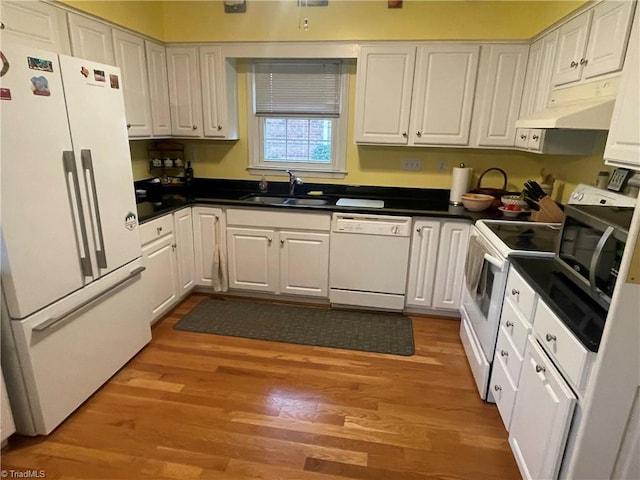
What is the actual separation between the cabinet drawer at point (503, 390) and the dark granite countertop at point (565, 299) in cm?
54

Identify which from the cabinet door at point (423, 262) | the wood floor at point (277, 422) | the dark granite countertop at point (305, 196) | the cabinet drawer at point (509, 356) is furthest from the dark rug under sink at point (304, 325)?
the dark granite countertop at point (305, 196)

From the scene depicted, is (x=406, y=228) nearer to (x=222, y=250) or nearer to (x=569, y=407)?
(x=222, y=250)

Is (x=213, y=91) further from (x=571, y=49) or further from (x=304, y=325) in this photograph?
(x=571, y=49)

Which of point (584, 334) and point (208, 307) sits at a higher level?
point (584, 334)

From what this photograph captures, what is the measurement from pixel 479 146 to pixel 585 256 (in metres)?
1.74

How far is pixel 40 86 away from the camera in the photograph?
1.68 metres

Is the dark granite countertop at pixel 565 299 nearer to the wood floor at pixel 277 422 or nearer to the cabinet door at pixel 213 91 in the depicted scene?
the wood floor at pixel 277 422

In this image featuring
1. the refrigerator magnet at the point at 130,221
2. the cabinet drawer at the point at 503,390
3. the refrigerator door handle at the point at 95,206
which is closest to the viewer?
the cabinet drawer at the point at 503,390

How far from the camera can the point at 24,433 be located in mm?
1889

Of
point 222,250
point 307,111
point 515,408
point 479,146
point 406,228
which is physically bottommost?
point 515,408

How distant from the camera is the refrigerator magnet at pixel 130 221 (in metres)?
2.31

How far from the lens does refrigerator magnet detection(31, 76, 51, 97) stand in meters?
1.65

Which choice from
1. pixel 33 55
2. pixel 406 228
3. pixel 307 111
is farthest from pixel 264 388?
pixel 307 111

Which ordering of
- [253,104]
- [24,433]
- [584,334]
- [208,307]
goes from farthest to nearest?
[253,104] → [208,307] → [24,433] → [584,334]
